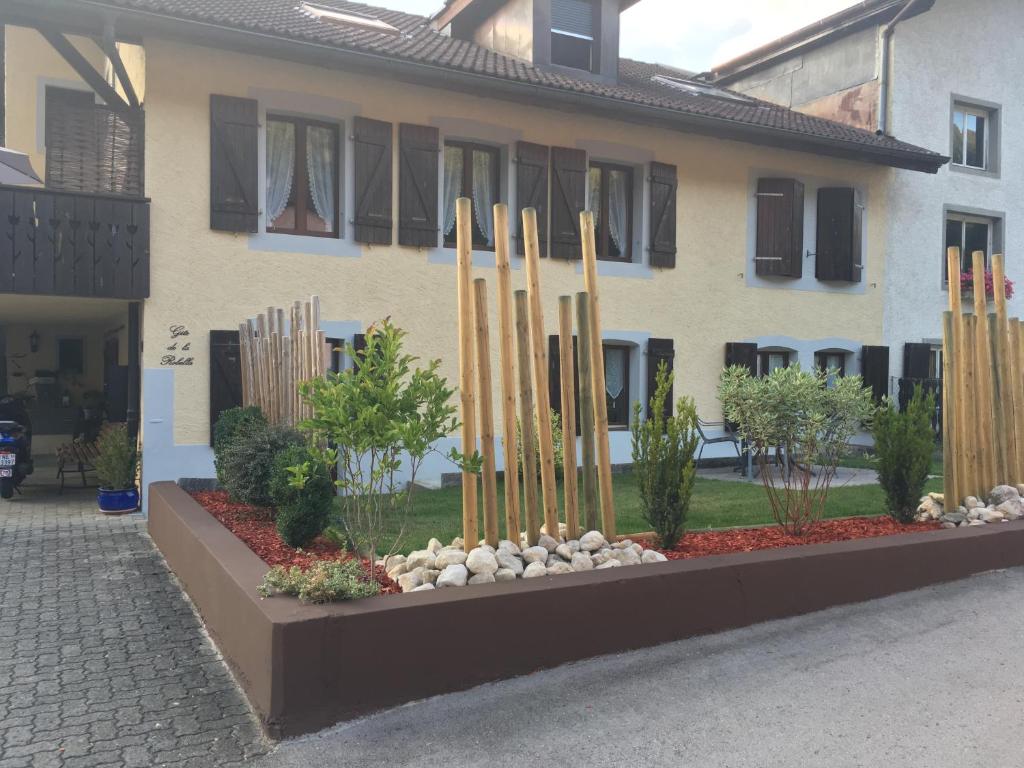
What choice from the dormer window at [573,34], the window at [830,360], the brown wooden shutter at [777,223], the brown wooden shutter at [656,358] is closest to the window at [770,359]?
the window at [830,360]

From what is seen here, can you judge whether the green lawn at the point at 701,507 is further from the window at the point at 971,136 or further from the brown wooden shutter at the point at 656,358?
the window at the point at 971,136

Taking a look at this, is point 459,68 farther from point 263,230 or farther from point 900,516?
point 900,516

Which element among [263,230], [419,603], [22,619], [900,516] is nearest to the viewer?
[419,603]

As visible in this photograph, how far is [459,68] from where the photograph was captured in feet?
34.1

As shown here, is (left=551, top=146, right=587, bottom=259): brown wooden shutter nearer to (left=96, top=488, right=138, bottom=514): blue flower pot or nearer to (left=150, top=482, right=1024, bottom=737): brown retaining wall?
(left=96, top=488, right=138, bottom=514): blue flower pot

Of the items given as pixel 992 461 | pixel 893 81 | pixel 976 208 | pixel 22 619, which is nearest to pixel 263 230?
pixel 22 619

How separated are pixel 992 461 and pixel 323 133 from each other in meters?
8.30

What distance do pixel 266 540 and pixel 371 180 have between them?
6010 mm

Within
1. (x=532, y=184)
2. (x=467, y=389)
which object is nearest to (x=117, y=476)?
(x=467, y=389)

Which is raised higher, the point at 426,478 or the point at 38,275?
the point at 38,275

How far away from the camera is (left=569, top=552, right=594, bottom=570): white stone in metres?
4.73

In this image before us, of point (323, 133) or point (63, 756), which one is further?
point (323, 133)

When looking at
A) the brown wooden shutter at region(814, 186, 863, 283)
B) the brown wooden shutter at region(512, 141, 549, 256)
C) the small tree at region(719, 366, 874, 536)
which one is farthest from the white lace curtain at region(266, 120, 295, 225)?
the brown wooden shutter at region(814, 186, 863, 283)

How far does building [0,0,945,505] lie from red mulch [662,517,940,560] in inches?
205
